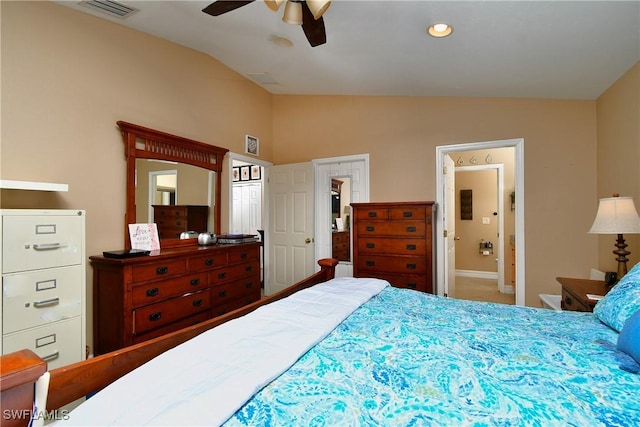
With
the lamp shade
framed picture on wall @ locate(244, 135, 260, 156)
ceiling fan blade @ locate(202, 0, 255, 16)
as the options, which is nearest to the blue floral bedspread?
the lamp shade

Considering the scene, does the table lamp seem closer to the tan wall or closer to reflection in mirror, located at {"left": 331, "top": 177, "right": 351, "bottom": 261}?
the tan wall

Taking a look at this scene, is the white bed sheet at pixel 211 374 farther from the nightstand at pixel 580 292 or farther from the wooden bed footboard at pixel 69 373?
the nightstand at pixel 580 292

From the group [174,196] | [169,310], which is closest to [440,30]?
[174,196]

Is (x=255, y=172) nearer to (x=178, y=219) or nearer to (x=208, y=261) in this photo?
(x=178, y=219)

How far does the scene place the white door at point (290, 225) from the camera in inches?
165

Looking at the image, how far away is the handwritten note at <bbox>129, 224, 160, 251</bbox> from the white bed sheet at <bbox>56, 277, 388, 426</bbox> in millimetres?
1909

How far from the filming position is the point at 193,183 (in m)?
3.36

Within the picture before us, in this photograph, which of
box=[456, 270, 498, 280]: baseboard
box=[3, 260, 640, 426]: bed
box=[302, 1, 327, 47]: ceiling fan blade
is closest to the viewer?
box=[3, 260, 640, 426]: bed

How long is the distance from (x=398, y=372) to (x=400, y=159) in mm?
3149

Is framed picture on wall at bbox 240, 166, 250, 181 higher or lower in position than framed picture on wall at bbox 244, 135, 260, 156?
lower

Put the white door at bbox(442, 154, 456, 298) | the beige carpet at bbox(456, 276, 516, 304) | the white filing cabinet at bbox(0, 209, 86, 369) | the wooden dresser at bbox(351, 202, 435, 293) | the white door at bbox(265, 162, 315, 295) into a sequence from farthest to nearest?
the beige carpet at bbox(456, 276, 516, 304)
the white door at bbox(265, 162, 315, 295)
the white door at bbox(442, 154, 456, 298)
the wooden dresser at bbox(351, 202, 435, 293)
the white filing cabinet at bbox(0, 209, 86, 369)

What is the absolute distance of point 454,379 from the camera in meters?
0.91

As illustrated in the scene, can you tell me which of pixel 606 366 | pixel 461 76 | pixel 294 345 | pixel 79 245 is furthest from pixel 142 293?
pixel 461 76

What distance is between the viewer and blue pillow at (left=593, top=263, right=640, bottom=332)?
4.02 feet
